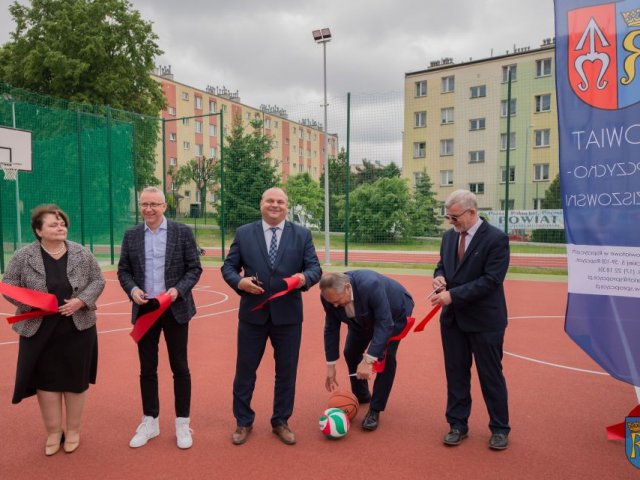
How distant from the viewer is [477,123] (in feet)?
54.0

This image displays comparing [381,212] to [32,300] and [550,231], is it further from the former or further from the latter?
[32,300]

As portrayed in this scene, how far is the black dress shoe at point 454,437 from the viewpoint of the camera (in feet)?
12.3

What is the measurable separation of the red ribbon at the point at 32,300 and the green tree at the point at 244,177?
43.4 ft

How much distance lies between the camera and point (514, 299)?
9820mm

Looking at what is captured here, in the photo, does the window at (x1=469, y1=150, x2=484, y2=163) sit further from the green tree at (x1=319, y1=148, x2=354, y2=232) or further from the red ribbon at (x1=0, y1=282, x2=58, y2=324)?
the red ribbon at (x1=0, y1=282, x2=58, y2=324)

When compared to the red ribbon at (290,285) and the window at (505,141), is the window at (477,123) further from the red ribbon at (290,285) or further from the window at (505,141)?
the red ribbon at (290,285)

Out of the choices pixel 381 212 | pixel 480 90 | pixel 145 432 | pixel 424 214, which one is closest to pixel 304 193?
pixel 424 214

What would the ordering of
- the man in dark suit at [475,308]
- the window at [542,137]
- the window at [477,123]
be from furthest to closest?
the window at [477,123], the window at [542,137], the man in dark suit at [475,308]

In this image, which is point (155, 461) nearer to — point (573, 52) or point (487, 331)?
point (487, 331)

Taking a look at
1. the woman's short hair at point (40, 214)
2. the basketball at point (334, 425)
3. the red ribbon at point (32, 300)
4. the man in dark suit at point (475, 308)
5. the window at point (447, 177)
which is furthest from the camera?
the window at point (447, 177)

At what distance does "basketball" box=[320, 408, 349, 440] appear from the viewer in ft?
12.5

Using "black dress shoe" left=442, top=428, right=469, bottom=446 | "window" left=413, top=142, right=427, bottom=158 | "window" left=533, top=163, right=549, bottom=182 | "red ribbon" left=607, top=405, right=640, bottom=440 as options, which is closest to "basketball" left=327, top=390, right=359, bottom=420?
"black dress shoe" left=442, top=428, right=469, bottom=446

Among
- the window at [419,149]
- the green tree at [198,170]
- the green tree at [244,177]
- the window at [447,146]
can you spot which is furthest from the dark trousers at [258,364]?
the green tree at [198,170]

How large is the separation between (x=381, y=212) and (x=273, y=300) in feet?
41.3
